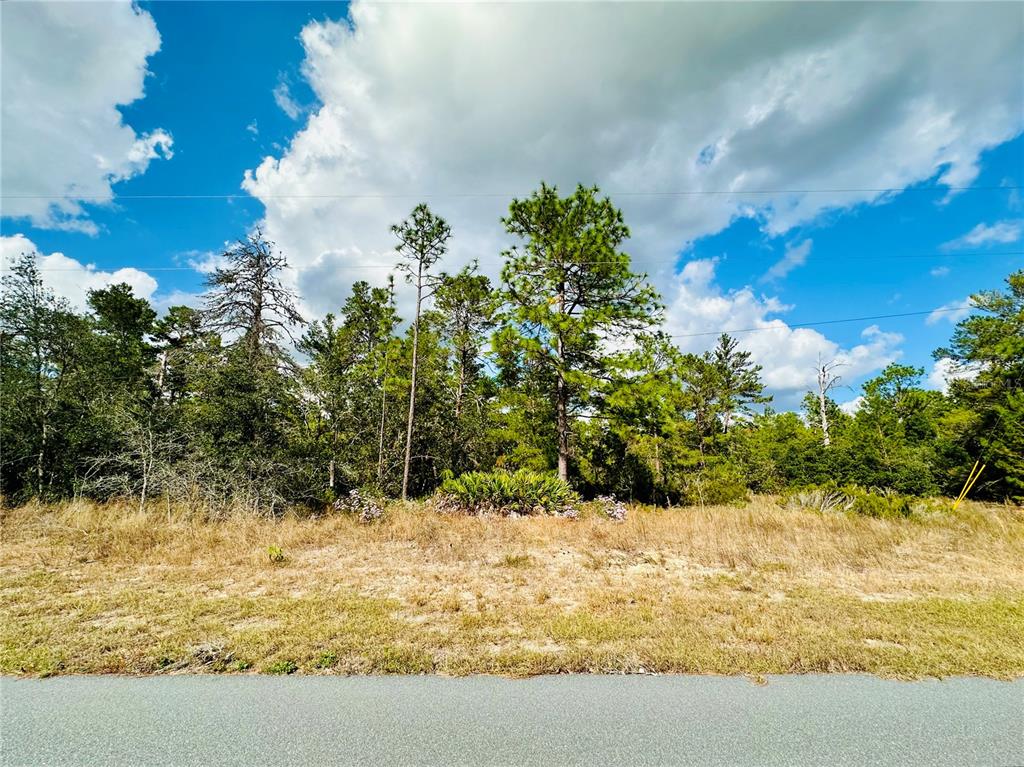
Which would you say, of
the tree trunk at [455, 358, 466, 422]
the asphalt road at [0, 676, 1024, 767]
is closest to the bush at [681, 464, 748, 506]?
the tree trunk at [455, 358, 466, 422]

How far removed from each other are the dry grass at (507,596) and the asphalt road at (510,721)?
0.96 feet

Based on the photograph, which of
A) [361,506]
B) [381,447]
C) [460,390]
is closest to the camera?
[361,506]

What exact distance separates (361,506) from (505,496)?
13.1 ft

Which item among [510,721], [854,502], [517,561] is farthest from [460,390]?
[510,721]

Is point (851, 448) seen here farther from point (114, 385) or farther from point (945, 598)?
point (114, 385)

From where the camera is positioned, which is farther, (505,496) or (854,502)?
(505,496)

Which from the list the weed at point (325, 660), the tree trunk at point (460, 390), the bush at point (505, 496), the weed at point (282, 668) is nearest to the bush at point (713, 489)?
the bush at point (505, 496)

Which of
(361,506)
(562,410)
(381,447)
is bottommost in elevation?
(361,506)

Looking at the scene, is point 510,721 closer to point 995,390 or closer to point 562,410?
point 562,410

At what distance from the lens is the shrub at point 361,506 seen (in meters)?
11.4

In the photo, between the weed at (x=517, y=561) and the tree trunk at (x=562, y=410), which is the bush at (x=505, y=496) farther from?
the weed at (x=517, y=561)

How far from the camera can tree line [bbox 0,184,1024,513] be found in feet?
38.1

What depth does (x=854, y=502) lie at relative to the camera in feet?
39.9

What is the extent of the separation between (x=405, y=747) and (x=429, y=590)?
3.33m
